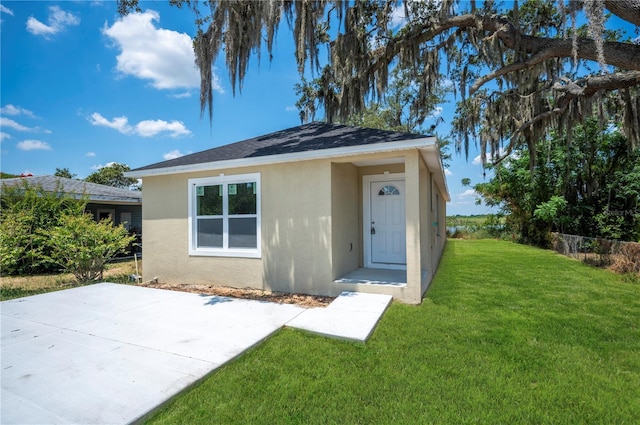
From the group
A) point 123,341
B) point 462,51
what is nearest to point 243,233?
point 123,341

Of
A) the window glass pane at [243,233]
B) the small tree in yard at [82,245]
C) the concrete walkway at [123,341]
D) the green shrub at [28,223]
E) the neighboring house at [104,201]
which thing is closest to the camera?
the concrete walkway at [123,341]

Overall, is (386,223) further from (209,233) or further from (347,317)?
(209,233)

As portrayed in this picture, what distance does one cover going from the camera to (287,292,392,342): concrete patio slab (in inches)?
153

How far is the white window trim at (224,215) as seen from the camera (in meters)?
6.46

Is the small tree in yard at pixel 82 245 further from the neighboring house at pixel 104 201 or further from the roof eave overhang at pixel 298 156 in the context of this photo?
the neighboring house at pixel 104 201

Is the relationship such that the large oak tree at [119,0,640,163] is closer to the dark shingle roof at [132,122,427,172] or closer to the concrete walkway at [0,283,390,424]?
the dark shingle roof at [132,122,427,172]

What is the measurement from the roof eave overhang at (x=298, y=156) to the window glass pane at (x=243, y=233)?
124 cm

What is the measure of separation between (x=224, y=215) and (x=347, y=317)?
390 cm

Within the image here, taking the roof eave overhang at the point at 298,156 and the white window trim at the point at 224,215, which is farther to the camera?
the white window trim at the point at 224,215

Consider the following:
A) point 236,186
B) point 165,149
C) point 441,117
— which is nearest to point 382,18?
point 236,186

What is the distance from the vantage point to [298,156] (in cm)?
582

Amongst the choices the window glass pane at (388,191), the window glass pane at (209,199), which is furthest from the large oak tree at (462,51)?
the window glass pane at (388,191)

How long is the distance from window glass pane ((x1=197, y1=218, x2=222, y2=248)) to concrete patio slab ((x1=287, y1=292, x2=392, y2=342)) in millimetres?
3226

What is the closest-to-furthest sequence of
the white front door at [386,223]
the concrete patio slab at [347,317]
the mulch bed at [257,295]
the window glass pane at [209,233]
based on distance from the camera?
1. the concrete patio slab at [347,317]
2. the mulch bed at [257,295]
3. the window glass pane at [209,233]
4. the white front door at [386,223]
